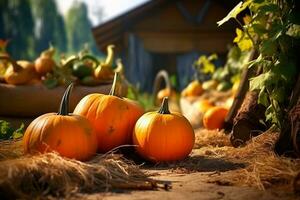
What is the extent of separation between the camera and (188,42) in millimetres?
13742

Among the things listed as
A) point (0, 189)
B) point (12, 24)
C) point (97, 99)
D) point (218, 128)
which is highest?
point (12, 24)

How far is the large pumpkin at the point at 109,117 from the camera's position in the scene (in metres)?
3.25

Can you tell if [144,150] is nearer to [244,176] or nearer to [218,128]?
[244,176]

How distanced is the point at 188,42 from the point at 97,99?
10.7m

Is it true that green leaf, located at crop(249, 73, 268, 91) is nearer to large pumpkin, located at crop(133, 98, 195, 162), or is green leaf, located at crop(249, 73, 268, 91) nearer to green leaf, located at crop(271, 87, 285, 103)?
green leaf, located at crop(271, 87, 285, 103)

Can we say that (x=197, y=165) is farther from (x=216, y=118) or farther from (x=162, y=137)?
(x=216, y=118)

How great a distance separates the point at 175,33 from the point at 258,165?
37.2 feet

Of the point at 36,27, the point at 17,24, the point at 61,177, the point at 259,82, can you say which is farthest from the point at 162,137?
the point at 36,27

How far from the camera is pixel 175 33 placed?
13.8 metres

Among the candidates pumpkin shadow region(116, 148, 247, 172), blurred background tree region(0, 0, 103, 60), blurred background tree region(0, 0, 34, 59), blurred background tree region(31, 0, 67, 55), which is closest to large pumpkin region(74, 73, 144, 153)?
pumpkin shadow region(116, 148, 247, 172)

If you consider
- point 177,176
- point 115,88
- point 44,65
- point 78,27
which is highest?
point 78,27

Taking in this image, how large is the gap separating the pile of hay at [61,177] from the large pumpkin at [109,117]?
0.53 metres

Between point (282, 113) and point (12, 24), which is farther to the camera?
point (12, 24)

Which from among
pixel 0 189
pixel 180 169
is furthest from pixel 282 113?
pixel 0 189
